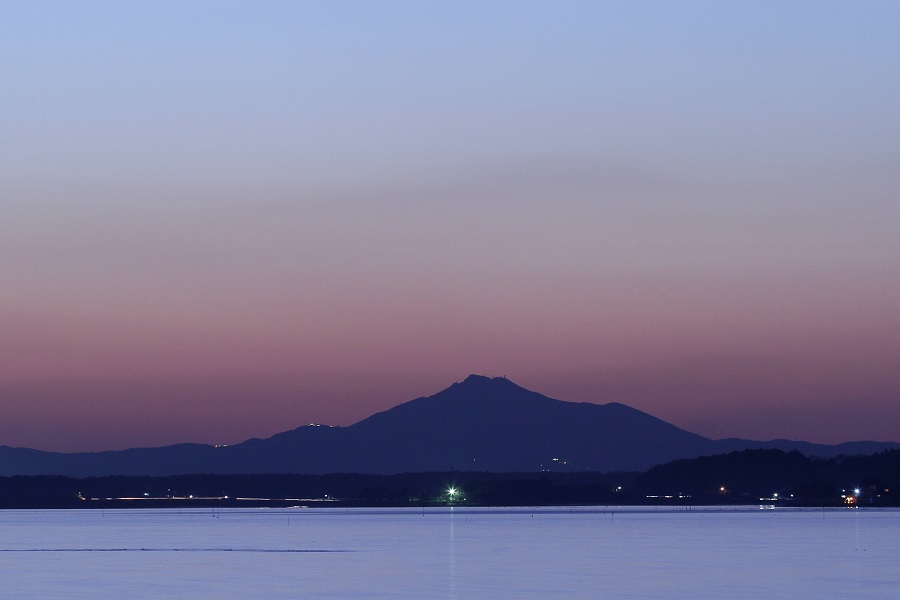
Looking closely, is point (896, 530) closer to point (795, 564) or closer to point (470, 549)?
point (470, 549)

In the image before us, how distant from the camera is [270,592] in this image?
58.4 m

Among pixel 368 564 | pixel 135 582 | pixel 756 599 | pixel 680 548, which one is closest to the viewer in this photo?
pixel 756 599

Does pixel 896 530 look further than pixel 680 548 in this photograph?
Yes

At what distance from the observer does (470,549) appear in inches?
3910

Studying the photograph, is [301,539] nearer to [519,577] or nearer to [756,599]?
[519,577]

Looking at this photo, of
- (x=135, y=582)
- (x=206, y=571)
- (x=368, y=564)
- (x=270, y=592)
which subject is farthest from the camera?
(x=368, y=564)

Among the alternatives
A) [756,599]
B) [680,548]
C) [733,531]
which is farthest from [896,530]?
[756,599]

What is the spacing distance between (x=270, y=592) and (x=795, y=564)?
29.7 m

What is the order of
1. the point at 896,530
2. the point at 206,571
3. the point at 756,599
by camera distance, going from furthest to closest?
the point at 896,530
the point at 206,571
the point at 756,599

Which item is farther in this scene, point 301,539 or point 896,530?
point 896,530

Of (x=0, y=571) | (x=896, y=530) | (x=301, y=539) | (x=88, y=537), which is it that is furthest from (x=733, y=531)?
(x=0, y=571)

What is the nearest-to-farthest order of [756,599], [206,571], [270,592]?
1. [756,599]
2. [270,592]
3. [206,571]

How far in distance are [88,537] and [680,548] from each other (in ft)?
200

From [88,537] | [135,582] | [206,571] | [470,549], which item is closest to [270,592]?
[135,582]
